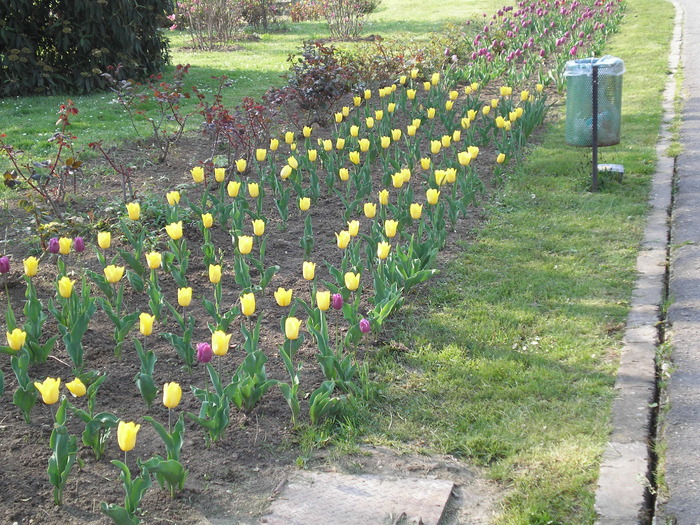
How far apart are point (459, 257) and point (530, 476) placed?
2.34 metres

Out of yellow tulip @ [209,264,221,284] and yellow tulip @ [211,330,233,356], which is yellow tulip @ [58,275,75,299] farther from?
yellow tulip @ [211,330,233,356]

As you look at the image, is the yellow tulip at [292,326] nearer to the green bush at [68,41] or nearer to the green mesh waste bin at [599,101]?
the green mesh waste bin at [599,101]

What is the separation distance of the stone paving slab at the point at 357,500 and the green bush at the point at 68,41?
8.43 m

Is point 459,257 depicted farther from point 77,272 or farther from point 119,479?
point 119,479

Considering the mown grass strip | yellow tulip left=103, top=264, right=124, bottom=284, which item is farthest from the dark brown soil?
yellow tulip left=103, top=264, right=124, bottom=284

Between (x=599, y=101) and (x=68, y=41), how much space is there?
7.18 meters

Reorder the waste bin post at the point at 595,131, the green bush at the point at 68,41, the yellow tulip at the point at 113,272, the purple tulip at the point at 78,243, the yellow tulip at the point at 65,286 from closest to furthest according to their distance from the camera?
the yellow tulip at the point at 65,286 < the yellow tulip at the point at 113,272 < the purple tulip at the point at 78,243 < the waste bin post at the point at 595,131 < the green bush at the point at 68,41

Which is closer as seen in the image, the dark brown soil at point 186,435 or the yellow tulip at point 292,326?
the dark brown soil at point 186,435

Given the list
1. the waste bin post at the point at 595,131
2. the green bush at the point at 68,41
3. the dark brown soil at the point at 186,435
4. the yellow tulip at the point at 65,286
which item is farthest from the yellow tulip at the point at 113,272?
the green bush at the point at 68,41

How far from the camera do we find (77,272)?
486 cm

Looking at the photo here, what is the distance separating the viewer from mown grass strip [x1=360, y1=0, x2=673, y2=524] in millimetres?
3145

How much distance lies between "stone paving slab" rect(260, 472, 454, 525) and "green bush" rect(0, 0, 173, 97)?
8.43 metres

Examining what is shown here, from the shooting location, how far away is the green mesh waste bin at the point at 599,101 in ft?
21.0

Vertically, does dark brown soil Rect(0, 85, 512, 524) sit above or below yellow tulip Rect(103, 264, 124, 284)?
below
